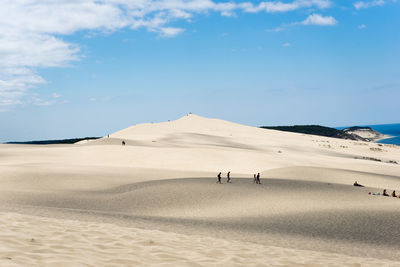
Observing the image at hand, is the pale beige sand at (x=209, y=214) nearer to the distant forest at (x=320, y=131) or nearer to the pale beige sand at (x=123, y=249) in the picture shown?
the pale beige sand at (x=123, y=249)

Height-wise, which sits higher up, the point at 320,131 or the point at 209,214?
the point at 320,131

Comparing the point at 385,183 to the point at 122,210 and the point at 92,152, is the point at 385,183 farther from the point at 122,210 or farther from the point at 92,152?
the point at 92,152

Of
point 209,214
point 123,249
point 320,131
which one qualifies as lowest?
point 209,214

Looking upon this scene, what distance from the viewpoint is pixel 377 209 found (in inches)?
690

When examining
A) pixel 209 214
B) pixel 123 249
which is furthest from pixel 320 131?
pixel 123 249

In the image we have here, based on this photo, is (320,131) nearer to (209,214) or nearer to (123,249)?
(209,214)

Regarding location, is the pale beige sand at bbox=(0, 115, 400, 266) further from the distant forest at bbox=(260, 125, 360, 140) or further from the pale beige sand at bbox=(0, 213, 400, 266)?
the distant forest at bbox=(260, 125, 360, 140)

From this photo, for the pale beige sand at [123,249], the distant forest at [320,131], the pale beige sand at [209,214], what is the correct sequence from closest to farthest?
1. the pale beige sand at [123,249]
2. the pale beige sand at [209,214]
3. the distant forest at [320,131]

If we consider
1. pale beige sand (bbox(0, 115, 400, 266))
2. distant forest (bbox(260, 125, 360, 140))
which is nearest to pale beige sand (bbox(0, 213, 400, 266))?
pale beige sand (bbox(0, 115, 400, 266))

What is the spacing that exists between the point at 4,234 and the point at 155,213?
397 inches

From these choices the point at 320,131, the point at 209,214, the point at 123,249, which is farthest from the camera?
the point at 320,131

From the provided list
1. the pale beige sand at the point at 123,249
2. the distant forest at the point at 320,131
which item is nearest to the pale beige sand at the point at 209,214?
the pale beige sand at the point at 123,249

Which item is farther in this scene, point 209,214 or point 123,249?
point 209,214

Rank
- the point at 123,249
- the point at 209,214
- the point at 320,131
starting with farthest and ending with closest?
the point at 320,131
the point at 209,214
the point at 123,249
